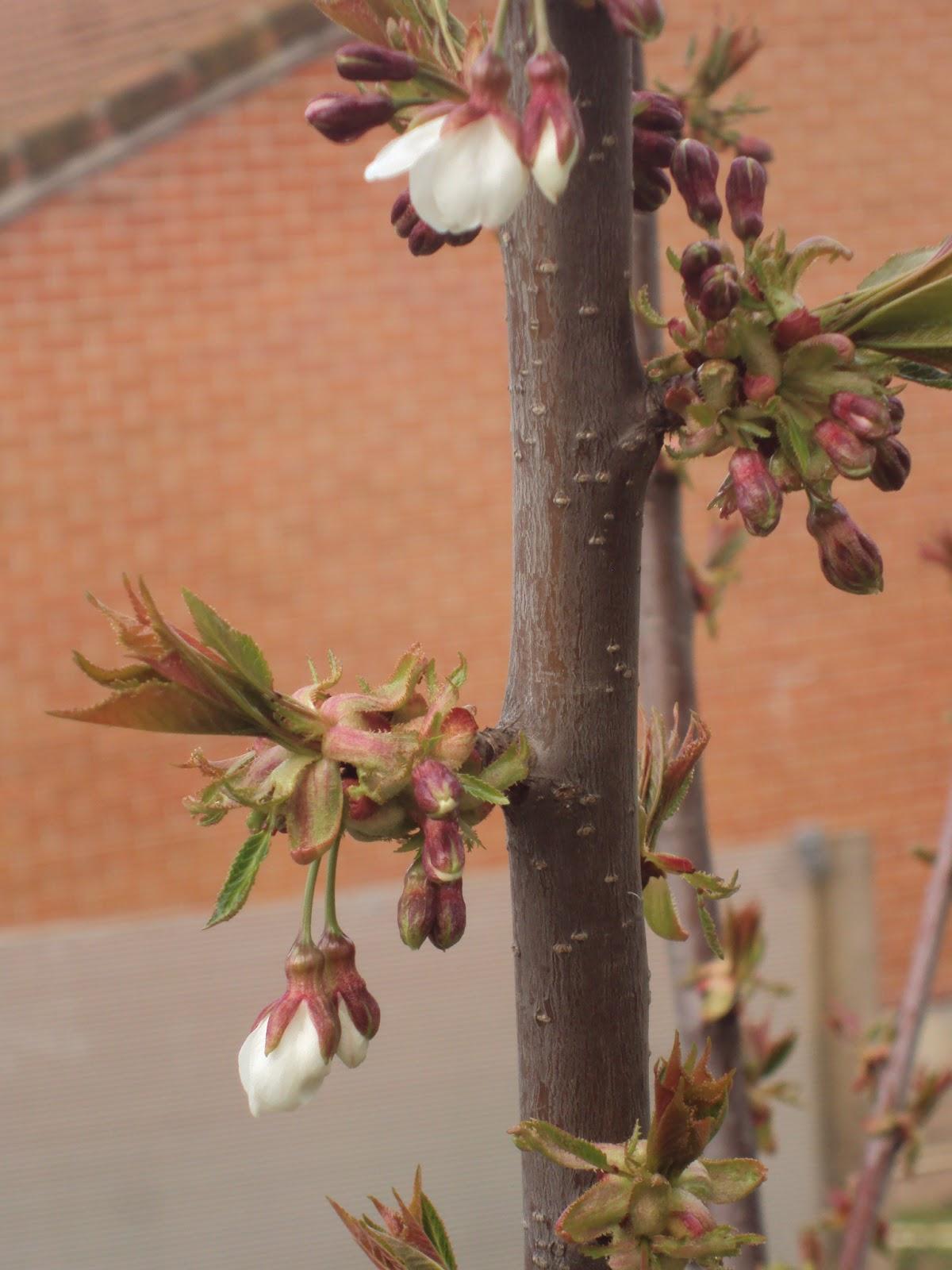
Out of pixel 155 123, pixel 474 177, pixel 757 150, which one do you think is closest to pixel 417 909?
pixel 474 177

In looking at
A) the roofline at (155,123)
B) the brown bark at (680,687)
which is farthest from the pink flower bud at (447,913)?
the roofline at (155,123)

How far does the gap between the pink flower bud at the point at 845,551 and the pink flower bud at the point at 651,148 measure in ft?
0.50

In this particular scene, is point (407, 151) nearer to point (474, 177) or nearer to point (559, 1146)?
point (474, 177)

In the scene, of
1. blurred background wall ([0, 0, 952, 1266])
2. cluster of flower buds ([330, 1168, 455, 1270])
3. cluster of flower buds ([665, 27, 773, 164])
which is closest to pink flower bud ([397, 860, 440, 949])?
cluster of flower buds ([330, 1168, 455, 1270])

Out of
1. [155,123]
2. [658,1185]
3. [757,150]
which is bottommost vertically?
[658,1185]

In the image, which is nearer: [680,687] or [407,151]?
[407,151]

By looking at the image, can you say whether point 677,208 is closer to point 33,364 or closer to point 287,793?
point 33,364

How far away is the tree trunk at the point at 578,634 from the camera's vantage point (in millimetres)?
401

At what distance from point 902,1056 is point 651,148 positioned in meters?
0.81

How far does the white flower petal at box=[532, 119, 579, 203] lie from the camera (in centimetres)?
32

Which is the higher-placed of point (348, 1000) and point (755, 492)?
point (755, 492)

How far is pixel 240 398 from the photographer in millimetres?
2748

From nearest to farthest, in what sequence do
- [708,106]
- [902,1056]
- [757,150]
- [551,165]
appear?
[551,165], [757,150], [708,106], [902,1056]

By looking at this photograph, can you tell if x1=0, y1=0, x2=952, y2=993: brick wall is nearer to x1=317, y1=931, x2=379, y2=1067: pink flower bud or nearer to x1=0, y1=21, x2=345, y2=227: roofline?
x1=0, y1=21, x2=345, y2=227: roofline
